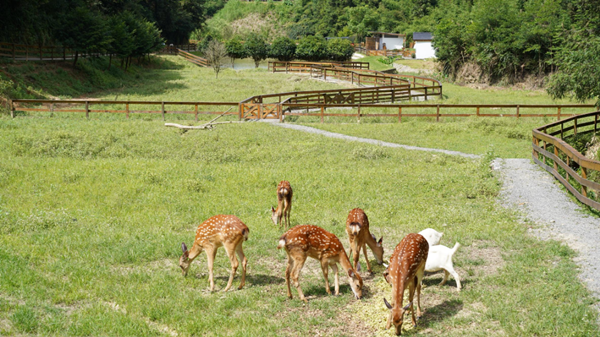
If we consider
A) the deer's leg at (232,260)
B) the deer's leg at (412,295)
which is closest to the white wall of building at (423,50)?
the deer's leg at (232,260)

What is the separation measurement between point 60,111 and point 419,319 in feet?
81.8

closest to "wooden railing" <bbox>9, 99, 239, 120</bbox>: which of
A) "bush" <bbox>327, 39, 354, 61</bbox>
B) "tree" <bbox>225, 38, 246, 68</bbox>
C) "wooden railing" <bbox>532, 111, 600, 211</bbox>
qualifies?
"wooden railing" <bbox>532, 111, 600, 211</bbox>

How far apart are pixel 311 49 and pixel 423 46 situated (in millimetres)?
22867

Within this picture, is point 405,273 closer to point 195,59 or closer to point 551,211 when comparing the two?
point 551,211

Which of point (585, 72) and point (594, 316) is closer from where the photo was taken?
point (594, 316)

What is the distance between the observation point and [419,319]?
7027 millimetres

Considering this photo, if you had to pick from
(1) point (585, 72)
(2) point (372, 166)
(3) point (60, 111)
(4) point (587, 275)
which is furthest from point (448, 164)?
(3) point (60, 111)

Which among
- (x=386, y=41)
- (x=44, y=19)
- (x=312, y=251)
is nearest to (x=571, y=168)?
(x=312, y=251)

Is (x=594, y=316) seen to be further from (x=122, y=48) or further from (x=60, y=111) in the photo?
(x=122, y=48)

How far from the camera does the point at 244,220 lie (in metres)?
11.4

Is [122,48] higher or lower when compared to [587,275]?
higher

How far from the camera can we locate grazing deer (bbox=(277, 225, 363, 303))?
7.44 m

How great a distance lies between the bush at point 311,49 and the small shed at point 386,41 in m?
25.7

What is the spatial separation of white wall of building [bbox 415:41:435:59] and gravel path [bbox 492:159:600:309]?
70944mm
